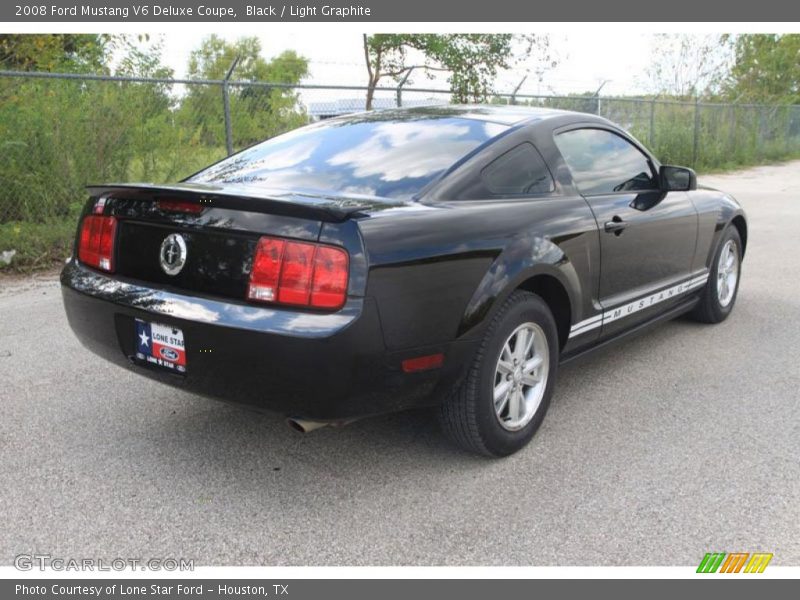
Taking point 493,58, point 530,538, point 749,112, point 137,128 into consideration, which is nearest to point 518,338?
point 530,538

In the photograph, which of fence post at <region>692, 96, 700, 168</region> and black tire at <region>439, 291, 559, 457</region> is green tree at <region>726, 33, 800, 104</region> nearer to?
fence post at <region>692, 96, 700, 168</region>

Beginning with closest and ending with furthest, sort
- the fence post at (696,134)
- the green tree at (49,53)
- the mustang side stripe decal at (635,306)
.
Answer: the mustang side stripe decal at (635,306), the green tree at (49,53), the fence post at (696,134)

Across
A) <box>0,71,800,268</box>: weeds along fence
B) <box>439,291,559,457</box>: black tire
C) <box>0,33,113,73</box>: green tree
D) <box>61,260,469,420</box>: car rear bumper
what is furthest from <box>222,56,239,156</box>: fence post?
<box>439,291,559,457</box>: black tire

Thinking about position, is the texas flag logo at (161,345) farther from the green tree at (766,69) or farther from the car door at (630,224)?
the green tree at (766,69)

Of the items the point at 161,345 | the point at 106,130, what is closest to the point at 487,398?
the point at 161,345

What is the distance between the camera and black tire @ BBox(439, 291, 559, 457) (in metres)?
2.94

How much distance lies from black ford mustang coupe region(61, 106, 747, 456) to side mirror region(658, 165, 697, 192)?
30cm

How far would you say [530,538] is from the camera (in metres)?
2.57

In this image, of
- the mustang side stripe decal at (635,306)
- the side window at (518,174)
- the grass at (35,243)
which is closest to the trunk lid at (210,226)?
the side window at (518,174)

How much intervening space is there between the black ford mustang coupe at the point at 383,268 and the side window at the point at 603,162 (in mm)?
13

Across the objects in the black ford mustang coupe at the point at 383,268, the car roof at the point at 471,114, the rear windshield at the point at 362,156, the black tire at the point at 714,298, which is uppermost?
the car roof at the point at 471,114

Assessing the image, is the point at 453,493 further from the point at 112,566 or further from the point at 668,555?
the point at 112,566

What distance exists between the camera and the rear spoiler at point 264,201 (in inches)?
99.4

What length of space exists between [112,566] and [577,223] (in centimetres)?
241
